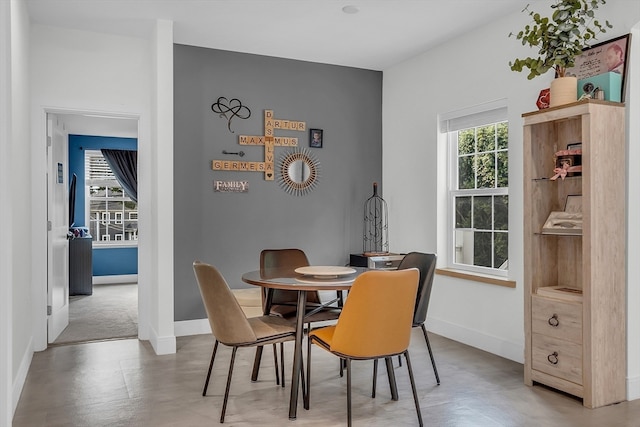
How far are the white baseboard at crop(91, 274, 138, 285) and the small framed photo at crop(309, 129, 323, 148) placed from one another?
4.78 meters

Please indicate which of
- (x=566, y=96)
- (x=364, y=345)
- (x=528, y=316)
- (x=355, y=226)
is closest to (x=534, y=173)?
(x=566, y=96)

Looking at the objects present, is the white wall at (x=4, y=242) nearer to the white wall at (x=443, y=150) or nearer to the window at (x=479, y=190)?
the white wall at (x=443, y=150)

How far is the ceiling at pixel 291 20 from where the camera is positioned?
3.94 metres

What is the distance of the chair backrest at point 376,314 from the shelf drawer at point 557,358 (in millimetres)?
1183

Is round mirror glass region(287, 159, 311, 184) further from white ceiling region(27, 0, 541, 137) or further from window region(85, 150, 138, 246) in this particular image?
window region(85, 150, 138, 246)

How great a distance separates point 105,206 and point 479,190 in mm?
6617

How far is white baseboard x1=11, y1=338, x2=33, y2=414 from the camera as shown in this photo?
311 cm

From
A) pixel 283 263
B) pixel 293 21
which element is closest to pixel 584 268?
pixel 283 263

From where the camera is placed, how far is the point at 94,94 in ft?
15.1

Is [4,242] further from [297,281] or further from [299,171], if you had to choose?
[299,171]

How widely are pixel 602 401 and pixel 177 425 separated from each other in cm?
250

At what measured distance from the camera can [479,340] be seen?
4379 millimetres

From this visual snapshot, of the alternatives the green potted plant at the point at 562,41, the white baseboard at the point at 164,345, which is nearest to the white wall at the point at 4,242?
the white baseboard at the point at 164,345

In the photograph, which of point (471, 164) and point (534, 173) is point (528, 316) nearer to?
point (534, 173)
